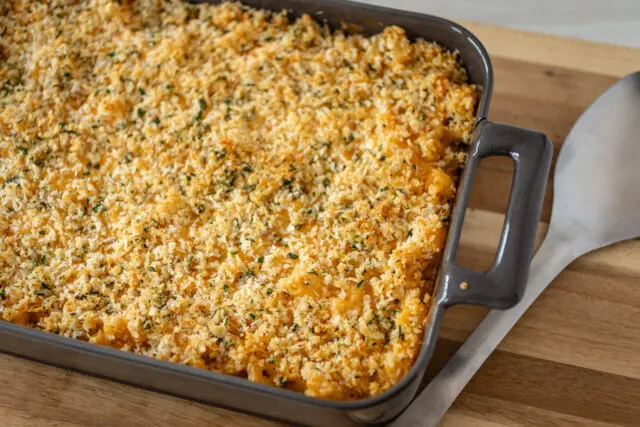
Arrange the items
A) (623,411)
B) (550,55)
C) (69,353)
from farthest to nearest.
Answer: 1. (550,55)
2. (623,411)
3. (69,353)

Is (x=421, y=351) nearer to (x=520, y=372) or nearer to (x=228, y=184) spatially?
(x=520, y=372)

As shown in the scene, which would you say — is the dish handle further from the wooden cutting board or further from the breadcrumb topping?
the wooden cutting board

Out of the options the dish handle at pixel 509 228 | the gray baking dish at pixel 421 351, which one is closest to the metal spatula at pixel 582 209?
the gray baking dish at pixel 421 351

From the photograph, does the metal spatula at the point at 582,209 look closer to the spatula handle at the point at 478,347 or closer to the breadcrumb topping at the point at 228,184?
the spatula handle at the point at 478,347

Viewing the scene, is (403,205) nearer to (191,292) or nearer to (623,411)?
(191,292)

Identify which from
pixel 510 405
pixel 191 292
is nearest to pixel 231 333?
pixel 191 292

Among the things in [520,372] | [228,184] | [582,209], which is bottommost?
[520,372]

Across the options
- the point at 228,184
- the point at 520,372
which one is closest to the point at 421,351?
the point at 520,372

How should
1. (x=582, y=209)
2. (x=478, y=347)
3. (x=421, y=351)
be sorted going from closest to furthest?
1. (x=421, y=351)
2. (x=478, y=347)
3. (x=582, y=209)
